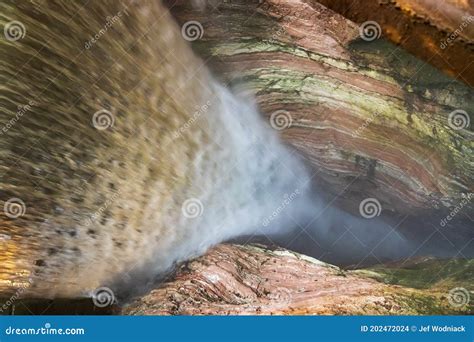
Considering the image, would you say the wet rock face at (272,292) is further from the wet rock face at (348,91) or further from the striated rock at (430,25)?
the striated rock at (430,25)

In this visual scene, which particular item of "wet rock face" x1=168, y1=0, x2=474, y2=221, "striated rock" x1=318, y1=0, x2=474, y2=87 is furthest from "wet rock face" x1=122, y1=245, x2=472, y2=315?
"striated rock" x1=318, y1=0, x2=474, y2=87

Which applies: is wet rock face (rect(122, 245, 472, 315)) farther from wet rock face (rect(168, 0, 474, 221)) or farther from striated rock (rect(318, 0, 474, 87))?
striated rock (rect(318, 0, 474, 87))

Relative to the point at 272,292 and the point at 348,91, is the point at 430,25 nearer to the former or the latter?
the point at 272,292

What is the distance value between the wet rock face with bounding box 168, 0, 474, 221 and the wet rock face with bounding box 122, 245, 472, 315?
201 centimetres

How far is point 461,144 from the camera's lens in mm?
6527

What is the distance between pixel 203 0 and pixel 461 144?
400cm

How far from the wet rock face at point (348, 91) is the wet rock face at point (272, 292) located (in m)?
2.01

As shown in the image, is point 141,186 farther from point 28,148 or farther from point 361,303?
point 361,303

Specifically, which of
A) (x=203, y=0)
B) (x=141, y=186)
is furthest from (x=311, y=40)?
(x=141, y=186)

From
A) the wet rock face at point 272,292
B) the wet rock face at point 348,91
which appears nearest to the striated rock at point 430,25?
the wet rock face at point 272,292

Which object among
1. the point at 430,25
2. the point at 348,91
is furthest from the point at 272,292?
the point at 430,25

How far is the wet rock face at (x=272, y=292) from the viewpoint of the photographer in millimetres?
4762

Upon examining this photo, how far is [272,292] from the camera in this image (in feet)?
17.3

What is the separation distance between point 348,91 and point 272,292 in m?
2.98
